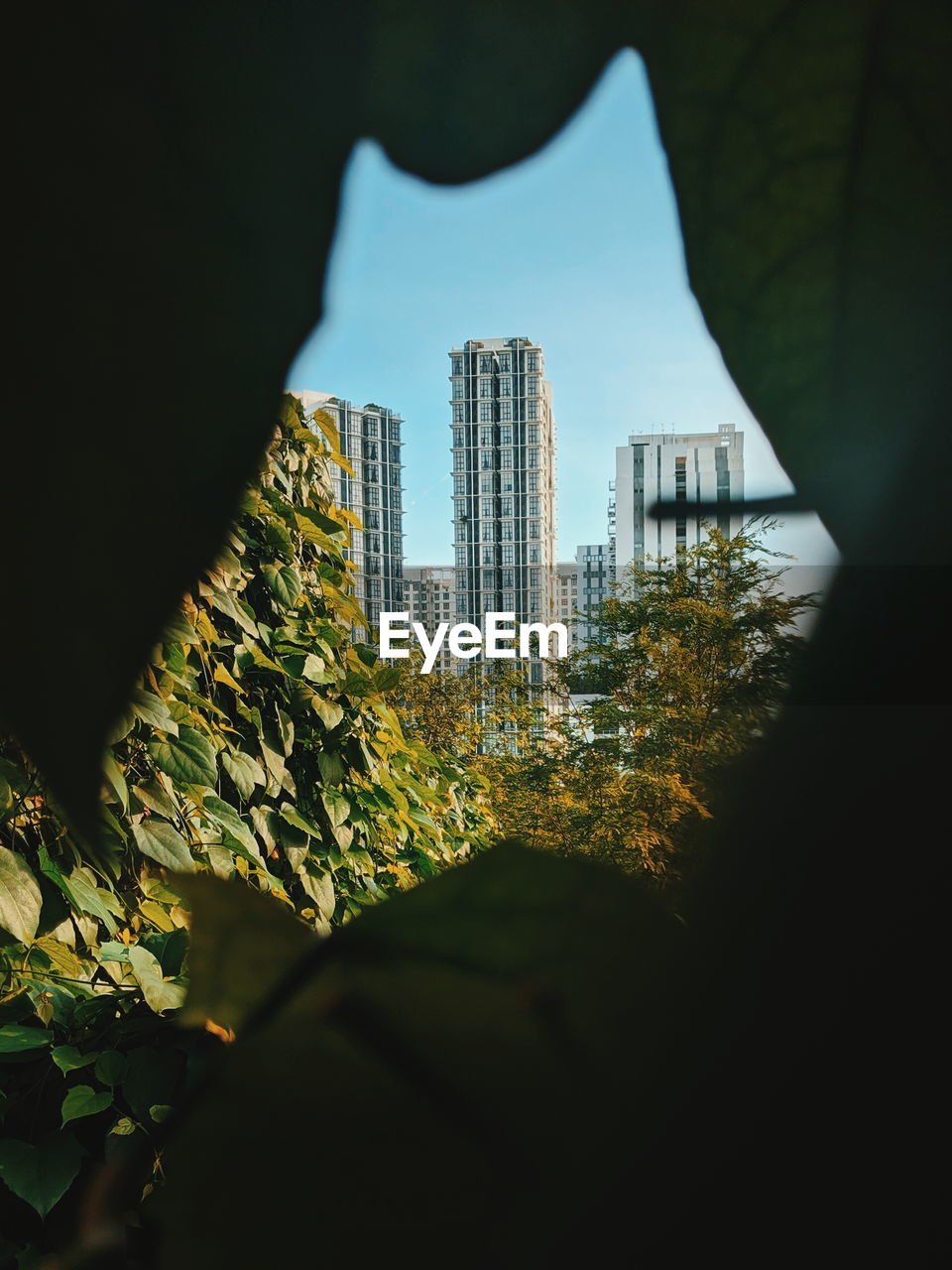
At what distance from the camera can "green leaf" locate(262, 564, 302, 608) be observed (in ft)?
3.07

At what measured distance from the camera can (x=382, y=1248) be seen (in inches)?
2.4

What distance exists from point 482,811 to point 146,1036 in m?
0.84

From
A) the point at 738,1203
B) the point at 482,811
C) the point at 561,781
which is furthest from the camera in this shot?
the point at 561,781

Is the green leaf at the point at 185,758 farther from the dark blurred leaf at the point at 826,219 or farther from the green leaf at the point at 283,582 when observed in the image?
the dark blurred leaf at the point at 826,219

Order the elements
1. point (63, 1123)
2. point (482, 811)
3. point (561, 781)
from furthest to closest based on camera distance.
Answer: point (561, 781)
point (482, 811)
point (63, 1123)

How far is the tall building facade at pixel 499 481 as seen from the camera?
1006cm

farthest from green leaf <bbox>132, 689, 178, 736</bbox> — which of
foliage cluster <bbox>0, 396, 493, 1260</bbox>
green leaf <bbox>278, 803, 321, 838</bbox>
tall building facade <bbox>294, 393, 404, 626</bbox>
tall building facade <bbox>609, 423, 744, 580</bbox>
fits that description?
tall building facade <bbox>294, 393, 404, 626</bbox>

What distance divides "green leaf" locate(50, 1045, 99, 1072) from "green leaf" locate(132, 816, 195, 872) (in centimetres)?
14

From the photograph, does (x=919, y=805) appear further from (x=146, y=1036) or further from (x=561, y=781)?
(x=561, y=781)

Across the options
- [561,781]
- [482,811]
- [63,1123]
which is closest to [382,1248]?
[63,1123]

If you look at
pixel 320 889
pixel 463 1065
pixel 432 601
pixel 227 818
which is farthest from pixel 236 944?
pixel 432 601

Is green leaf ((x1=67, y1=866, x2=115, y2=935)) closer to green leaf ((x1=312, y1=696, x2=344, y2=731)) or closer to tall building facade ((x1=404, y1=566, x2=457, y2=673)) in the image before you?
green leaf ((x1=312, y1=696, x2=344, y2=731))

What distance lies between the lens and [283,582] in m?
0.94

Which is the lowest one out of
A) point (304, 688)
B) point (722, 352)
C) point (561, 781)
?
point (561, 781)
